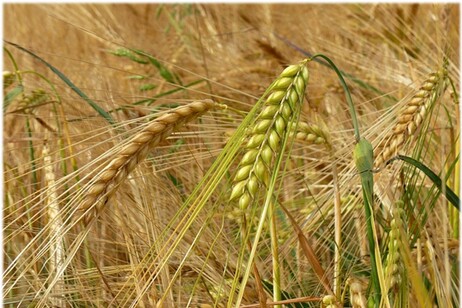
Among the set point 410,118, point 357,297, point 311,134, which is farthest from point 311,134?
point 357,297

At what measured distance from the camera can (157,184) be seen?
1.01 metres

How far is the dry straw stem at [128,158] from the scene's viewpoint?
0.80 m

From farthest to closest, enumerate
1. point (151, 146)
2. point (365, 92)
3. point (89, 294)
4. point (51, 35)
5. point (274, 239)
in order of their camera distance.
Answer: point (51, 35) < point (365, 92) < point (89, 294) < point (274, 239) < point (151, 146)

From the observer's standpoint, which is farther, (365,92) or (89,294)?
(365,92)

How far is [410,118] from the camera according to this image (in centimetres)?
108

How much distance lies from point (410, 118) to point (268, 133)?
1.11 ft

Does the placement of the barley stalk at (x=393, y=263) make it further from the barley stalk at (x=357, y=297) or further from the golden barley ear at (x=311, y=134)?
the golden barley ear at (x=311, y=134)

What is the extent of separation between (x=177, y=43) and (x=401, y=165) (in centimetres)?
198

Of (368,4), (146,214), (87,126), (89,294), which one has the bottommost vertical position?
(89,294)

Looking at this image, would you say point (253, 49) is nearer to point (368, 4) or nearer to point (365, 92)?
point (368, 4)

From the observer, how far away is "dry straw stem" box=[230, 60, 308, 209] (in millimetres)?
772

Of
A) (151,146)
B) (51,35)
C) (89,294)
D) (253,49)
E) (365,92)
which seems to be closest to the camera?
(151,146)

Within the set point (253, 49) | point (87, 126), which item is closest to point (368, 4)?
point (253, 49)

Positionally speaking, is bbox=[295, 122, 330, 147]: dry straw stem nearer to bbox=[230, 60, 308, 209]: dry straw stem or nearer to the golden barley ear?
the golden barley ear
